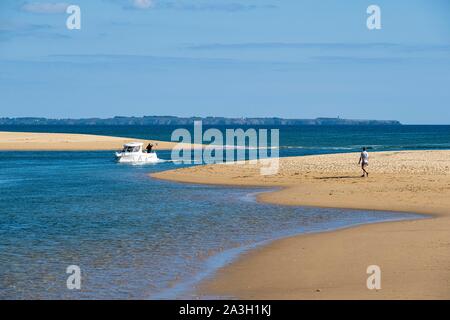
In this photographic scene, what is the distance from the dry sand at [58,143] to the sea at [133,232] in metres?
55.2

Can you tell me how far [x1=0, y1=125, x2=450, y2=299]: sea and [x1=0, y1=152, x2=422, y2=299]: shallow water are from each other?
0.08 feet

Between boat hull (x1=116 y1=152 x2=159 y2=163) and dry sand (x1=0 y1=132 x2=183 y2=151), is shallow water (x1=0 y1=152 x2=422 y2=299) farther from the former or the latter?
dry sand (x1=0 y1=132 x2=183 y2=151)

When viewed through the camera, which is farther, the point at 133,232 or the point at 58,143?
the point at 58,143

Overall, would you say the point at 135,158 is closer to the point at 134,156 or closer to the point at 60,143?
the point at 134,156

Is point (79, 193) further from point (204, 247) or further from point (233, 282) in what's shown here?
point (233, 282)

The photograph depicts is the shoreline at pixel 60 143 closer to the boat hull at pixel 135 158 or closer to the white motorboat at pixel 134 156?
the white motorboat at pixel 134 156

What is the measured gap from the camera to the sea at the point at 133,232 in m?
15.5

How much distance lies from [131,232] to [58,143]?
264ft

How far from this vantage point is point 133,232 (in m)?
22.2

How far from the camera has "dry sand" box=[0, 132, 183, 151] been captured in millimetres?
93812

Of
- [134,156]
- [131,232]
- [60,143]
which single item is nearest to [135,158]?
[134,156]

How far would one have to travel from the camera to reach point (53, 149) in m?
91.6

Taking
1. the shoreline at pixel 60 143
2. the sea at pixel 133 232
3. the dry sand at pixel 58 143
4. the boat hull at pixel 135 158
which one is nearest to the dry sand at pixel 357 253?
the sea at pixel 133 232
